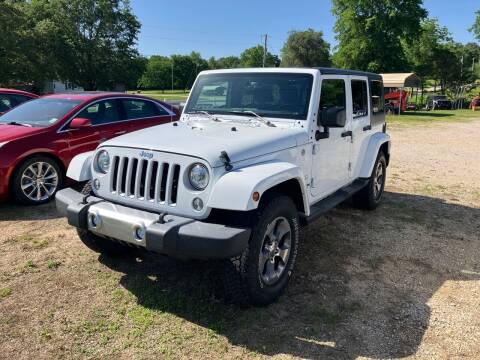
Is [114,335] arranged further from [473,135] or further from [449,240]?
[473,135]

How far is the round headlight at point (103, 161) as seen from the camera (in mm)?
3630

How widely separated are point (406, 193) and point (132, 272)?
17.0 feet

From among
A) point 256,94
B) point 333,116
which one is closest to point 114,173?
point 256,94

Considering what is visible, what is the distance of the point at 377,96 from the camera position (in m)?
6.21

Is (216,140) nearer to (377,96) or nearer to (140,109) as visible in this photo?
(377,96)

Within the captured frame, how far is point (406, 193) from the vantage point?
24.1 feet

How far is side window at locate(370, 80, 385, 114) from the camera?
6.02m

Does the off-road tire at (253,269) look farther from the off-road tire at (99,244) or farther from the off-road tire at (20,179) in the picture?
the off-road tire at (20,179)

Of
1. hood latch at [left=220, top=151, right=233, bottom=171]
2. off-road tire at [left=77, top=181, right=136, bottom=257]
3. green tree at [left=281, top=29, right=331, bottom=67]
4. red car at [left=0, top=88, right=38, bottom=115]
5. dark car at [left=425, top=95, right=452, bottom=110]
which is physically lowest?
off-road tire at [left=77, top=181, right=136, bottom=257]

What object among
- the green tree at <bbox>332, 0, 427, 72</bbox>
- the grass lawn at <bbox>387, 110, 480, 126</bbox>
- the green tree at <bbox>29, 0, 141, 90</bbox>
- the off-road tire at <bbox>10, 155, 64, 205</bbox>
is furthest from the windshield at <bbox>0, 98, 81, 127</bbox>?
the green tree at <bbox>332, 0, 427, 72</bbox>

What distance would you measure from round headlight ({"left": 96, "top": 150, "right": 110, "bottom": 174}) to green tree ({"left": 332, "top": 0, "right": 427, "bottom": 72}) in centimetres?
4346

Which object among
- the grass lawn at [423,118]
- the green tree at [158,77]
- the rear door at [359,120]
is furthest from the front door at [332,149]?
the green tree at [158,77]

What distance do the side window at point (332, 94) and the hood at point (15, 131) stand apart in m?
4.00

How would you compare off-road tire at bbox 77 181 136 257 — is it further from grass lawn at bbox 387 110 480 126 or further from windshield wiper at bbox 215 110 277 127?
grass lawn at bbox 387 110 480 126
